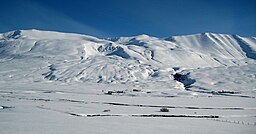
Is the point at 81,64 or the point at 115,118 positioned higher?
the point at 81,64

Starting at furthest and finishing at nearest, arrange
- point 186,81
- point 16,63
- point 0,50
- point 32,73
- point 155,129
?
point 0,50 < point 16,63 < point 32,73 < point 186,81 < point 155,129

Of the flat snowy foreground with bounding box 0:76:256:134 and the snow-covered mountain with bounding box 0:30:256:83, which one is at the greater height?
the snow-covered mountain with bounding box 0:30:256:83

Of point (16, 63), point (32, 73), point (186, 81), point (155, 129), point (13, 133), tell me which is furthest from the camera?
point (16, 63)

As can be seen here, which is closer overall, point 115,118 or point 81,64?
point 115,118

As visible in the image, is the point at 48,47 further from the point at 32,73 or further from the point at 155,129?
the point at 155,129

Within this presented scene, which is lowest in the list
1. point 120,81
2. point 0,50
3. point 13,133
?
point 13,133

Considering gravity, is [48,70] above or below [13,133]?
above

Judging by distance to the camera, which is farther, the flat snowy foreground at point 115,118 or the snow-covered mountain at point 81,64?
the snow-covered mountain at point 81,64

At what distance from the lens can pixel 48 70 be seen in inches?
5408

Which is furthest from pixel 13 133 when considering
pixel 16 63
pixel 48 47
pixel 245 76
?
pixel 48 47

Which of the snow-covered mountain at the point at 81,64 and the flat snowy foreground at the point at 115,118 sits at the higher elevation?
the snow-covered mountain at the point at 81,64

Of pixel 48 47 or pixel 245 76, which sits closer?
pixel 245 76

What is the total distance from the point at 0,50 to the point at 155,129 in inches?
7674

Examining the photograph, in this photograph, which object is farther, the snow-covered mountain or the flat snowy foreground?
the snow-covered mountain
